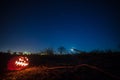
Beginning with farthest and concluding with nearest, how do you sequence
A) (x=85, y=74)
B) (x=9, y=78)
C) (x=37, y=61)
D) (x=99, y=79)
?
(x=37, y=61)
(x=9, y=78)
(x=85, y=74)
(x=99, y=79)

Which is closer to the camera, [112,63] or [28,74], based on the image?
[28,74]

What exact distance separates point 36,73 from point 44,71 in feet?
1.73

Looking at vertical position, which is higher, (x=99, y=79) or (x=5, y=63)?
(x=5, y=63)

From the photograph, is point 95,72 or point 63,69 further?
point 63,69

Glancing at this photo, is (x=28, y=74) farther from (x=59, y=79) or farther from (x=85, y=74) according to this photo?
(x=85, y=74)

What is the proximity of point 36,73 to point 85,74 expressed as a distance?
300cm

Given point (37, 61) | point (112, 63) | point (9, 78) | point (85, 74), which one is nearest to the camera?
point (85, 74)

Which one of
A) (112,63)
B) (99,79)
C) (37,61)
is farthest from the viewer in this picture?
(37,61)

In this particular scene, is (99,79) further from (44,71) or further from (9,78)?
(9,78)

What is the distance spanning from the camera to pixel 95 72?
11.1 m

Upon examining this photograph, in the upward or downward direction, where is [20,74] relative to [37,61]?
downward

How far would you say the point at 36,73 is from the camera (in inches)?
479

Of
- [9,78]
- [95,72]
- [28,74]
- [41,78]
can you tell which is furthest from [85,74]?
[9,78]

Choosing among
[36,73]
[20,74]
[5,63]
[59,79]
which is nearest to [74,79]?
[59,79]
